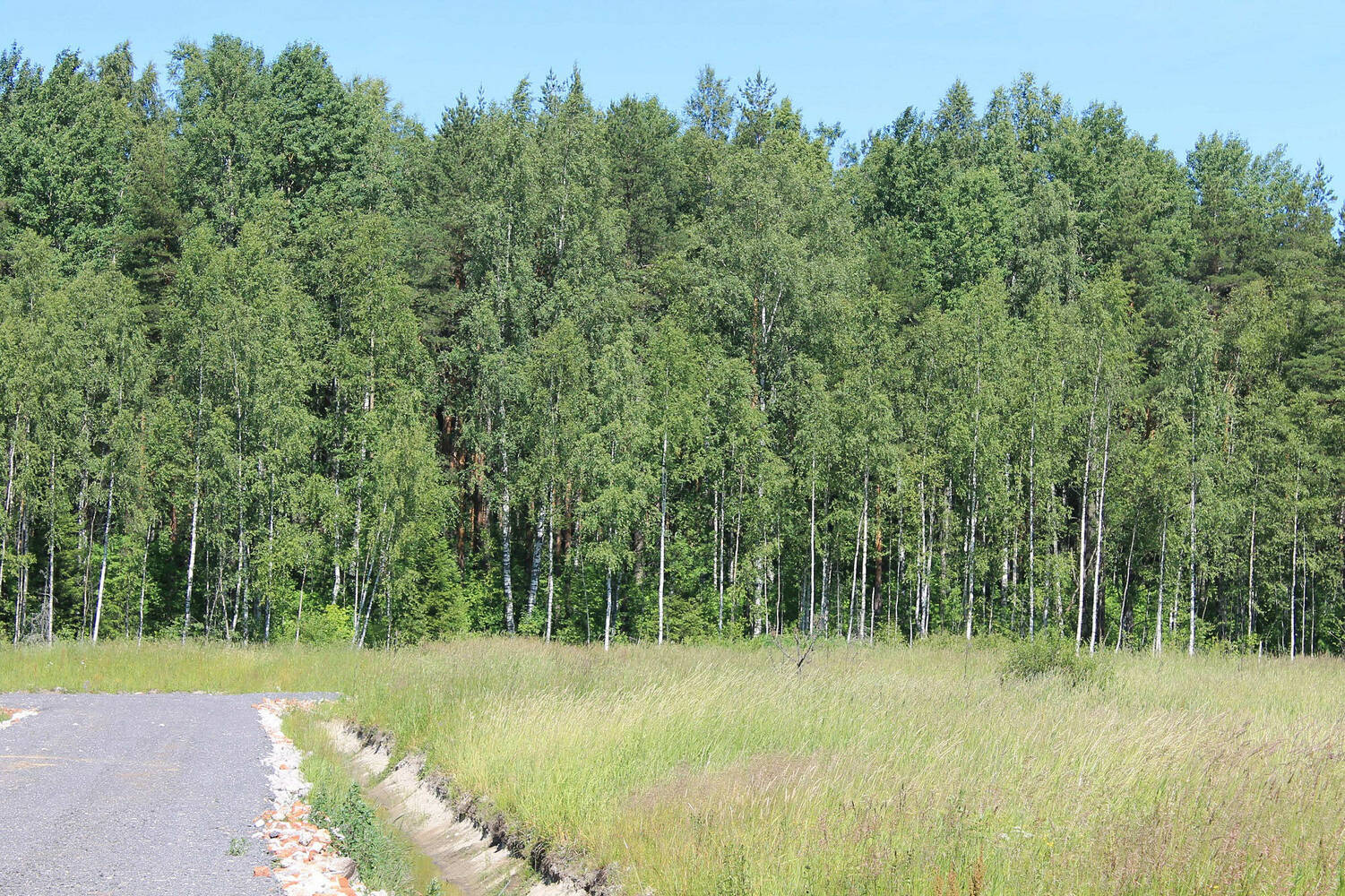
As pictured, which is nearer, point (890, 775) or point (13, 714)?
point (890, 775)

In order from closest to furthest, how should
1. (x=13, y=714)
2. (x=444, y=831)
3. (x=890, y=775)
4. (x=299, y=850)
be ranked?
(x=890, y=775) → (x=299, y=850) → (x=444, y=831) → (x=13, y=714)

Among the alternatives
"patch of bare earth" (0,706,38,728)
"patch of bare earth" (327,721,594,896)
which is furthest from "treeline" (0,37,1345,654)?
"patch of bare earth" (327,721,594,896)

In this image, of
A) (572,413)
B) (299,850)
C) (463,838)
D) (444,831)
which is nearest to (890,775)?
(463,838)

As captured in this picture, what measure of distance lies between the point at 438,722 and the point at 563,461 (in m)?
26.2

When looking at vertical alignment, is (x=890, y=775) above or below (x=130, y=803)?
above

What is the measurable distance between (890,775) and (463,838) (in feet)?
15.9

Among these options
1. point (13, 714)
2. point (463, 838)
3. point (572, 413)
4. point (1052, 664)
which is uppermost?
point (572, 413)

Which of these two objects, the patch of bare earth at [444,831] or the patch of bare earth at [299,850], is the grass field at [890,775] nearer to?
the patch of bare earth at [444,831]

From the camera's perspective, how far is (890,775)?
977 centimetres

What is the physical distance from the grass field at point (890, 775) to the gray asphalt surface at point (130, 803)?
2446mm

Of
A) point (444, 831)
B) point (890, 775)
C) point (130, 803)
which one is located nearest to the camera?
point (890, 775)

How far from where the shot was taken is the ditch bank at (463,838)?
9570 mm

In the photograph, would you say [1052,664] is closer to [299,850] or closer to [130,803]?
[299,850]

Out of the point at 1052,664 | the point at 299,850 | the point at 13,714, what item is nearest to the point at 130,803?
the point at 299,850
